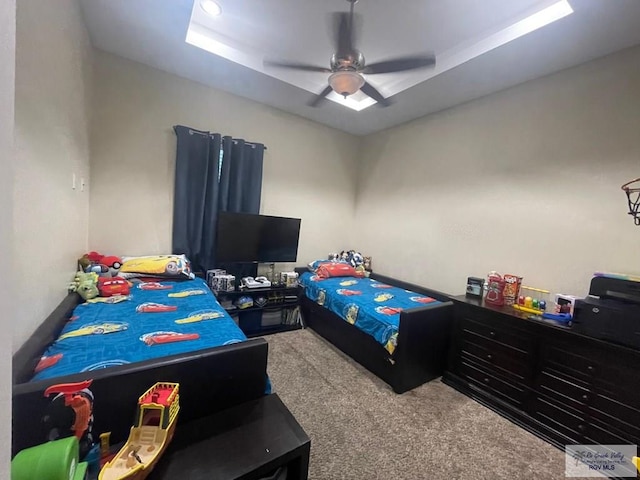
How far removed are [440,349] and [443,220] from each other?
1.39m

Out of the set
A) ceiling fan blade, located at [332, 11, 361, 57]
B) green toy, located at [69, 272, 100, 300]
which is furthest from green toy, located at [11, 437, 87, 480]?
ceiling fan blade, located at [332, 11, 361, 57]

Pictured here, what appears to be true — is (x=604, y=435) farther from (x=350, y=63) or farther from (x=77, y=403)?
(x=350, y=63)

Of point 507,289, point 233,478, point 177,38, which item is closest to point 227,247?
point 177,38

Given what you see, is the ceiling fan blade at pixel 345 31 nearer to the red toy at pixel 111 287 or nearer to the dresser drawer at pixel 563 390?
the red toy at pixel 111 287

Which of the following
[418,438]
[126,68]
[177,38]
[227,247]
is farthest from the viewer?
[227,247]

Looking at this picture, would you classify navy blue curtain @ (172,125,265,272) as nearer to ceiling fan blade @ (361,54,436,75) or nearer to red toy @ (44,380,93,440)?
ceiling fan blade @ (361,54,436,75)

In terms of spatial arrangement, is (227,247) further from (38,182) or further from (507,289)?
(507,289)

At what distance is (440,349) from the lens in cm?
239

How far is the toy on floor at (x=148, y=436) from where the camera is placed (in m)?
0.86

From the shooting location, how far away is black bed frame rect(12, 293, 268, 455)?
2.95ft

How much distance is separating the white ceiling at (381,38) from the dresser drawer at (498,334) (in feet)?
6.83

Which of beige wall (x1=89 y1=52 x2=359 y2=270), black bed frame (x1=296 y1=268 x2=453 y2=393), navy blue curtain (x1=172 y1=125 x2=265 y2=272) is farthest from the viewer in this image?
navy blue curtain (x1=172 y1=125 x2=265 y2=272)

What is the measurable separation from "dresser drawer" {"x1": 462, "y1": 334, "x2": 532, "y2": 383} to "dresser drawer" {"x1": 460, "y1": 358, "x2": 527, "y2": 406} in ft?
0.19

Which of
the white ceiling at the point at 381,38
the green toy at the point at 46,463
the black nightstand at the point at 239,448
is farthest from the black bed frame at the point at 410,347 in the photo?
the white ceiling at the point at 381,38
